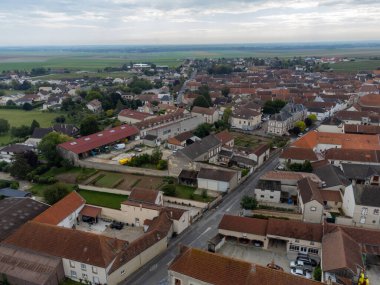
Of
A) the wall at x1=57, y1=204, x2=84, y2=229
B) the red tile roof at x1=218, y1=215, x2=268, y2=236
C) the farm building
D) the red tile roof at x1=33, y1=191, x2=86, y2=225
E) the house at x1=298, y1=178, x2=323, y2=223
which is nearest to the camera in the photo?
the red tile roof at x1=218, y1=215, x2=268, y2=236

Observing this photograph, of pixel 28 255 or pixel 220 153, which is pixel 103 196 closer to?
pixel 28 255

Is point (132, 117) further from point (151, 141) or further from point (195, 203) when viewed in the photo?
point (195, 203)

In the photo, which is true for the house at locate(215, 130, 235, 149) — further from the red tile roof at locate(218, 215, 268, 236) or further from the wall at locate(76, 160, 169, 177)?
the red tile roof at locate(218, 215, 268, 236)

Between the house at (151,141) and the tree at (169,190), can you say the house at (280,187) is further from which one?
the house at (151,141)

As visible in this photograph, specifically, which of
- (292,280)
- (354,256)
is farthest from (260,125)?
(292,280)

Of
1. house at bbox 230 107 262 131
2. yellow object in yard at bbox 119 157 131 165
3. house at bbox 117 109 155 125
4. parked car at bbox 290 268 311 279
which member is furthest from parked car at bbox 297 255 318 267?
house at bbox 117 109 155 125

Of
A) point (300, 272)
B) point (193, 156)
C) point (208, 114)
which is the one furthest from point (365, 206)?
point (208, 114)

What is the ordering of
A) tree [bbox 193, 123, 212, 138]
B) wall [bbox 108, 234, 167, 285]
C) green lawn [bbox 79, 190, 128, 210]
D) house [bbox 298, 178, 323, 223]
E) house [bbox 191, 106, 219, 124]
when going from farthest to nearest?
house [bbox 191, 106, 219, 124] < tree [bbox 193, 123, 212, 138] < green lawn [bbox 79, 190, 128, 210] < house [bbox 298, 178, 323, 223] < wall [bbox 108, 234, 167, 285]
